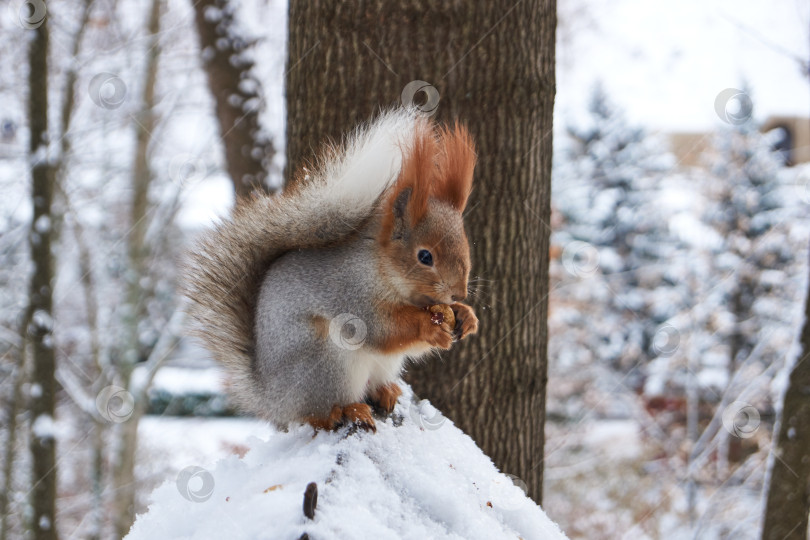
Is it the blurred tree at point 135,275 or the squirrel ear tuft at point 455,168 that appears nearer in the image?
the squirrel ear tuft at point 455,168

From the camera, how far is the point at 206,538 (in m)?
1.35

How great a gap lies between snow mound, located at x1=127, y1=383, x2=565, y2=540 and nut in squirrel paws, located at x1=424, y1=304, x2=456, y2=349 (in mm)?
224

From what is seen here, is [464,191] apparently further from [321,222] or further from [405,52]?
[405,52]

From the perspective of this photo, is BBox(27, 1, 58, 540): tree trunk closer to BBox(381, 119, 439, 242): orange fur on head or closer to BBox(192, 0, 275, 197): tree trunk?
BBox(192, 0, 275, 197): tree trunk

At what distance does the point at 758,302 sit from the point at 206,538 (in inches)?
446

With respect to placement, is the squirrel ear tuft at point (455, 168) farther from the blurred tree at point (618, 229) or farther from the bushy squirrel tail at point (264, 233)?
the blurred tree at point (618, 229)

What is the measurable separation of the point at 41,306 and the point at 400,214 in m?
→ 3.32

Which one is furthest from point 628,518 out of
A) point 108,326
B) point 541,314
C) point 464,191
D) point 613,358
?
point 464,191

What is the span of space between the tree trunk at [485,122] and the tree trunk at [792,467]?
4.02 feet
